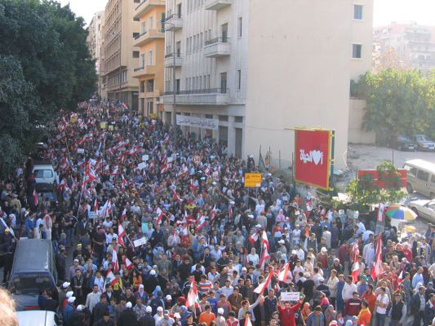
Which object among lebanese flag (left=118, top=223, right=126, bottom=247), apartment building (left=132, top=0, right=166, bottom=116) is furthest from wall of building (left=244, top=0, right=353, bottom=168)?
apartment building (left=132, top=0, right=166, bottom=116)

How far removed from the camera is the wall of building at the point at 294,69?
116 ft

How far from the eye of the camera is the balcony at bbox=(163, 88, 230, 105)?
1518 inches

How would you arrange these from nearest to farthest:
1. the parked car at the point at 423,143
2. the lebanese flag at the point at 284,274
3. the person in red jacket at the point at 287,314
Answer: the person in red jacket at the point at 287,314 → the lebanese flag at the point at 284,274 → the parked car at the point at 423,143

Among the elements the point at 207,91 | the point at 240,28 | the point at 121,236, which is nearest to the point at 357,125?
the point at 207,91

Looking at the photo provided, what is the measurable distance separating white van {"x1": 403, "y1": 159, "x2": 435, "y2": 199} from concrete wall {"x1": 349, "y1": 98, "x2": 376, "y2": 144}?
20094 millimetres

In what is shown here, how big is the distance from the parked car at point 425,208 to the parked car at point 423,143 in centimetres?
2559

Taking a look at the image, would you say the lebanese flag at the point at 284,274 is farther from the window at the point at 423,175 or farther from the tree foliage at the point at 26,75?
the window at the point at 423,175

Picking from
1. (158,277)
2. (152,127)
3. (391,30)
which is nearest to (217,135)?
(152,127)

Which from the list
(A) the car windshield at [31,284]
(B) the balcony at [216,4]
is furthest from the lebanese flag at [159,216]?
(B) the balcony at [216,4]

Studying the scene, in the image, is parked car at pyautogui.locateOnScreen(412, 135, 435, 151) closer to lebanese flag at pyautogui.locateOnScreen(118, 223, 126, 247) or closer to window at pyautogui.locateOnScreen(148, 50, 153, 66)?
window at pyautogui.locateOnScreen(148, 50, 153, 66)

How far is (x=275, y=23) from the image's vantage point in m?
35.3

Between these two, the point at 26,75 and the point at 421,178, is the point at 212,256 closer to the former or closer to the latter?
the point at 26,75

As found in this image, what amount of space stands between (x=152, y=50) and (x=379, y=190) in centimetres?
4533

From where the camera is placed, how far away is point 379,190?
851 inches
